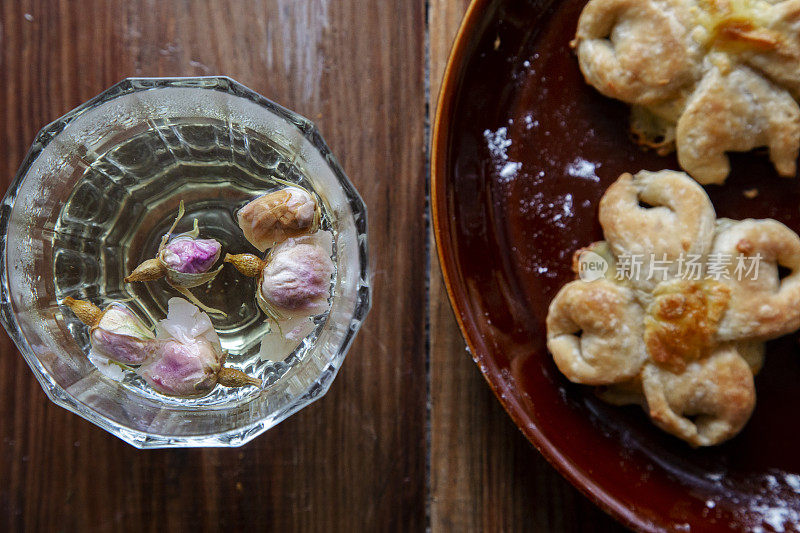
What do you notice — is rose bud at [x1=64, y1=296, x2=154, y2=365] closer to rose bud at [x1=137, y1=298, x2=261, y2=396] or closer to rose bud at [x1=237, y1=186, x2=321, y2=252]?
rose bud at [x1=137, y1=298, x2=261, y2=396]

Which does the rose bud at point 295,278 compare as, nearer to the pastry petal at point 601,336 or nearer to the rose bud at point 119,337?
the rose bud at point 119,337

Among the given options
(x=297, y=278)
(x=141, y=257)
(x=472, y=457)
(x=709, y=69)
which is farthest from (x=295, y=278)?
(x=709, y=69)

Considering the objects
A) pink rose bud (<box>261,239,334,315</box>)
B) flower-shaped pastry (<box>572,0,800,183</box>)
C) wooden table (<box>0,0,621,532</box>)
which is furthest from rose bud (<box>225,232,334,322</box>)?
flower-shaped pastry (<box>572,0,800,183</box>)

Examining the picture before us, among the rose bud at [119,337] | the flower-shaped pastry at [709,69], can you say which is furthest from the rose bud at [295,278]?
the flower-shaped pastry at [709,69]

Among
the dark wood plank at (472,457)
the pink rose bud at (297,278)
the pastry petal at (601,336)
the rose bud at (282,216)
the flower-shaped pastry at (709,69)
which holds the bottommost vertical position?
the dark wood plank at (472,457)

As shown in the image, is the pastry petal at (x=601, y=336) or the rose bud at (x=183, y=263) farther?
the pastry petal at (x=601, y=336)

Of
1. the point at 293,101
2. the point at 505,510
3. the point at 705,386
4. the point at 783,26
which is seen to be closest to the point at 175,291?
the point at 293,101

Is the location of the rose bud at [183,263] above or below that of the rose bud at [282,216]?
below
